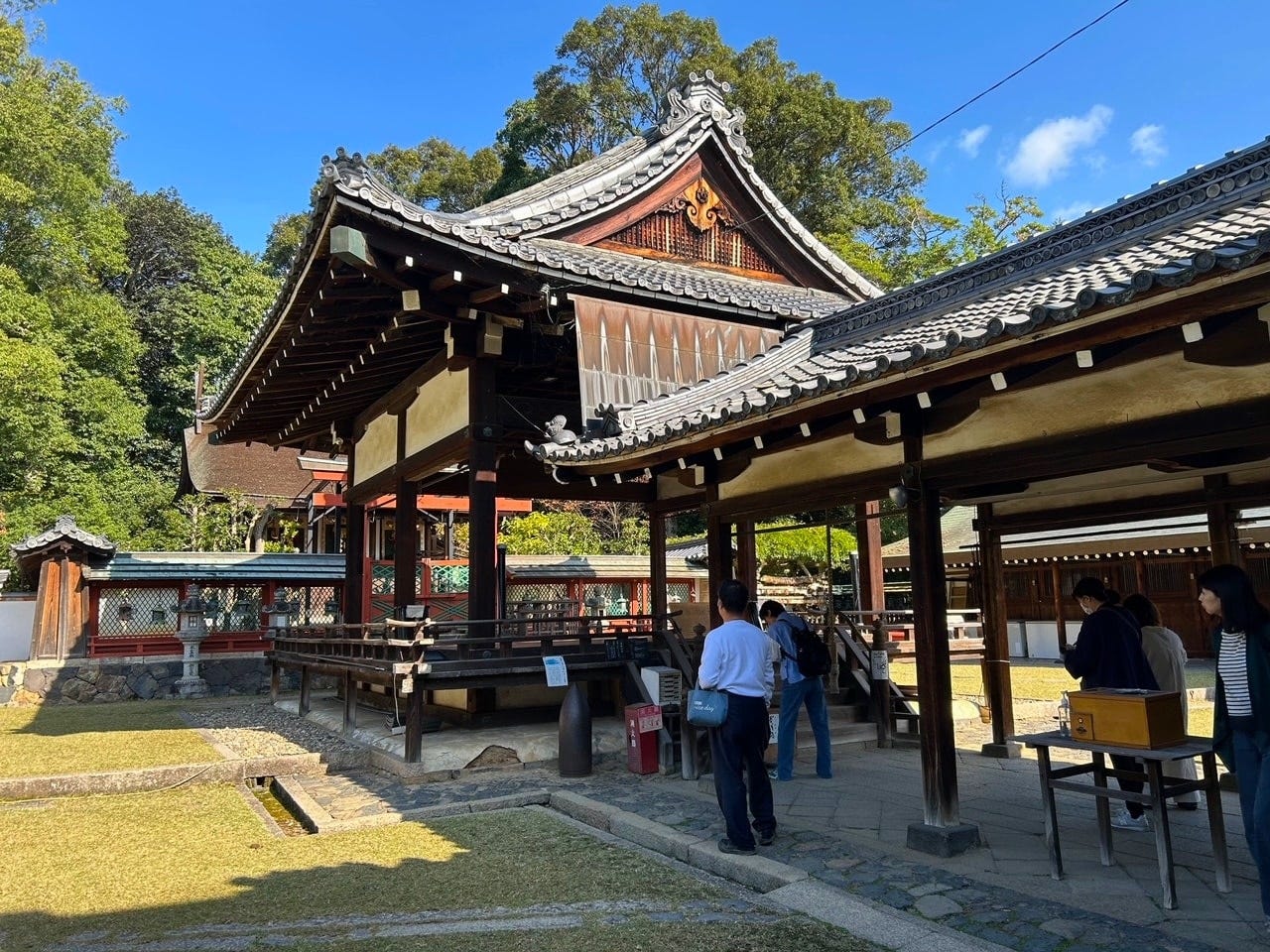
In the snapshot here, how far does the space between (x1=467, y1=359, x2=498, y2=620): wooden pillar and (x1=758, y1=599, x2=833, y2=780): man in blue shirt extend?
338 centimetres

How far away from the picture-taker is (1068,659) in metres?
6.20

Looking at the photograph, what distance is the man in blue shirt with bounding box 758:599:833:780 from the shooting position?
26.5 ft

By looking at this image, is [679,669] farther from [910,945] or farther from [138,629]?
[138,629]

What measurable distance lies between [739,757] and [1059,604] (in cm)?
2037

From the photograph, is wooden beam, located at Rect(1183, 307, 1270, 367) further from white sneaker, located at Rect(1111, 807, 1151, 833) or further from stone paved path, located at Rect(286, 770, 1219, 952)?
white sneaker, located at Rect(1111, 807, 1151, 833)

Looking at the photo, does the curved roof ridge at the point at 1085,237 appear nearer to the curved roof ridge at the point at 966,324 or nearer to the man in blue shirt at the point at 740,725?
the curved roof ridge at the point at 966,324

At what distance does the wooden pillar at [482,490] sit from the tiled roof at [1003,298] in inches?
67.0

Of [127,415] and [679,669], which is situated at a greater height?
[127,415]

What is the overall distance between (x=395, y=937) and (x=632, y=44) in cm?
3966

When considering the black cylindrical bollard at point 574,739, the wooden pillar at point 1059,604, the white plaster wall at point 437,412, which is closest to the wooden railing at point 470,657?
the black cylindrical bollard at point 574,739

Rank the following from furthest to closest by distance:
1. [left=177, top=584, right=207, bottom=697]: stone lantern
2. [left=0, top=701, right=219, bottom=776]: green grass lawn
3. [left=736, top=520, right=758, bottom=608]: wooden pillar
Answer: [left=177, top=584, right=207, bottom=697]: stone lantern, [left=736, top=520, right=758, bottom=608]: wooden pillar, [left=0, top=701, right=219, bottom=776]: green grass lawn

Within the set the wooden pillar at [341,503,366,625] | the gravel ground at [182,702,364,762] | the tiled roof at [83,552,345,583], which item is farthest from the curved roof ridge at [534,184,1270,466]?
the tiled roof at [83,552,345,583]

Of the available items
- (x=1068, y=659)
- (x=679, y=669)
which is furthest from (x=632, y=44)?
(x=1068, y=659)

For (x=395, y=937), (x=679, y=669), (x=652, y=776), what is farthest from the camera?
(x=679, y=669)
